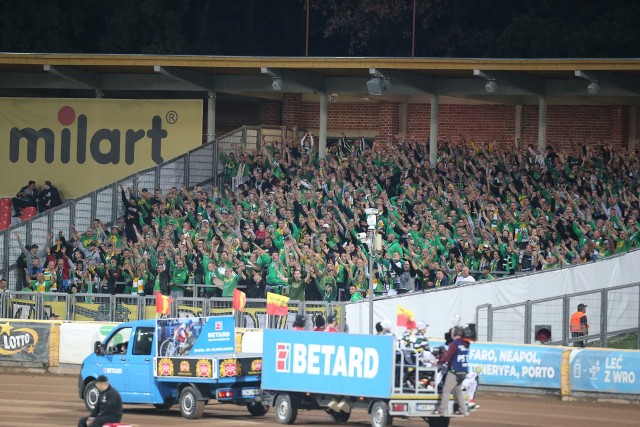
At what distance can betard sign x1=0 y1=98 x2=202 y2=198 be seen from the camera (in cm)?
4147

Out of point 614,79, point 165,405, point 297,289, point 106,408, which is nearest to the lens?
point 106,408

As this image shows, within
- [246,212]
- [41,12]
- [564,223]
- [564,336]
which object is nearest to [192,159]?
[246,212]

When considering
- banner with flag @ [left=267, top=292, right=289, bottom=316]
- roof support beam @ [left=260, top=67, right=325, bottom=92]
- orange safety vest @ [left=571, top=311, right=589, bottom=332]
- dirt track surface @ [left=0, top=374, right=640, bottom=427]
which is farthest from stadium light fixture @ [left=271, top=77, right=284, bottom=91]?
banner with flag @ [left=267, top=292, right=289, bottom=316]

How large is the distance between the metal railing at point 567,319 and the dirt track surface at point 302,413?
132 cm

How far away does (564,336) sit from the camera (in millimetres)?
27578

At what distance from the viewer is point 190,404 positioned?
22969 millimetres

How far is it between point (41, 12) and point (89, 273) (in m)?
24.6

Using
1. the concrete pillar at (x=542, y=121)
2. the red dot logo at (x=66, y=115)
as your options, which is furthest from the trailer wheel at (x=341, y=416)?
the red dot logo at (x=66, y=115)

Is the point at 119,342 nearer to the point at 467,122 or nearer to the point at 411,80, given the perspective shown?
the point at 411,80

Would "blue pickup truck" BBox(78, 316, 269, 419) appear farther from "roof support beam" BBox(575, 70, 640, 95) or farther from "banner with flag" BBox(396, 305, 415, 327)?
"roof support beam" BBox(575, 70, 640, 95)

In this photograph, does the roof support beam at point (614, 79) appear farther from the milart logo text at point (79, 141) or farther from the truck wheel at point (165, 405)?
the truck wheel at point (165, 405)

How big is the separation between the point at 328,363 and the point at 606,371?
6.93 metres

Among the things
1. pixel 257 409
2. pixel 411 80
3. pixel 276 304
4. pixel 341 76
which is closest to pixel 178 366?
pixel 257 409

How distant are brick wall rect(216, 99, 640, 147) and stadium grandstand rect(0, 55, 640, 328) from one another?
5cm
